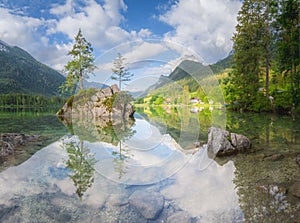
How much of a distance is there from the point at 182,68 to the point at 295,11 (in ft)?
48.6

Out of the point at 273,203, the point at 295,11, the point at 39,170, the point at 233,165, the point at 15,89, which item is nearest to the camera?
the point at 273,203

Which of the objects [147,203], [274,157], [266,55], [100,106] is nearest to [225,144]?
[274,157]

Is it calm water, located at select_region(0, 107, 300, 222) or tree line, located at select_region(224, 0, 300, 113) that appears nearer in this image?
calm water, located at select_region(0, 107, 300, 222)

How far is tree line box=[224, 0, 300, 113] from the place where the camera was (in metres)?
15.6

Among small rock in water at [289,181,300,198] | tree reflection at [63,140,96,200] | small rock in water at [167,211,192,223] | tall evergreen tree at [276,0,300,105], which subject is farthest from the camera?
tall evergreen tree at [276,0,300,105]

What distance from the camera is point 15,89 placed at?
5512 inches

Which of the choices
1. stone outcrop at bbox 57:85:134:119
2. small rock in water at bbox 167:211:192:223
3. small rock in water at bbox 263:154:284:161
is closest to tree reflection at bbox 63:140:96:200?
small rock in water at bbox 167:211:192:223

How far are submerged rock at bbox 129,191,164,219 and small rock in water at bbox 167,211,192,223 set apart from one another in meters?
0.20

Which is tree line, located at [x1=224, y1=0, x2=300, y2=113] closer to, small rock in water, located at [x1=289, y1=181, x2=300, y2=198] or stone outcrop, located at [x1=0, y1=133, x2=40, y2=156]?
small rock in water, located at [x1=289, y1=181, x2=300, y2=198]

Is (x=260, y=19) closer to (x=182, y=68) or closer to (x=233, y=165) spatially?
(x=182, y=68)

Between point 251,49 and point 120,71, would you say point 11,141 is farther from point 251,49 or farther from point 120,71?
point 251,49

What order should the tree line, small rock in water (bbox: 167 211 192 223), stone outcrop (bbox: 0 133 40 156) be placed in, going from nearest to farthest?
small rock in water (bbox: 167 211 192 223) → stone outcrop (bbox: 0 133 40 156) → the tree line

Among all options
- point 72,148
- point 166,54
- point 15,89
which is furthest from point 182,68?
point 15,89

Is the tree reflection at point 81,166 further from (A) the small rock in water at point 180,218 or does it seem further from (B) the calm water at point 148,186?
(A) the small rock in water at point 180,218
